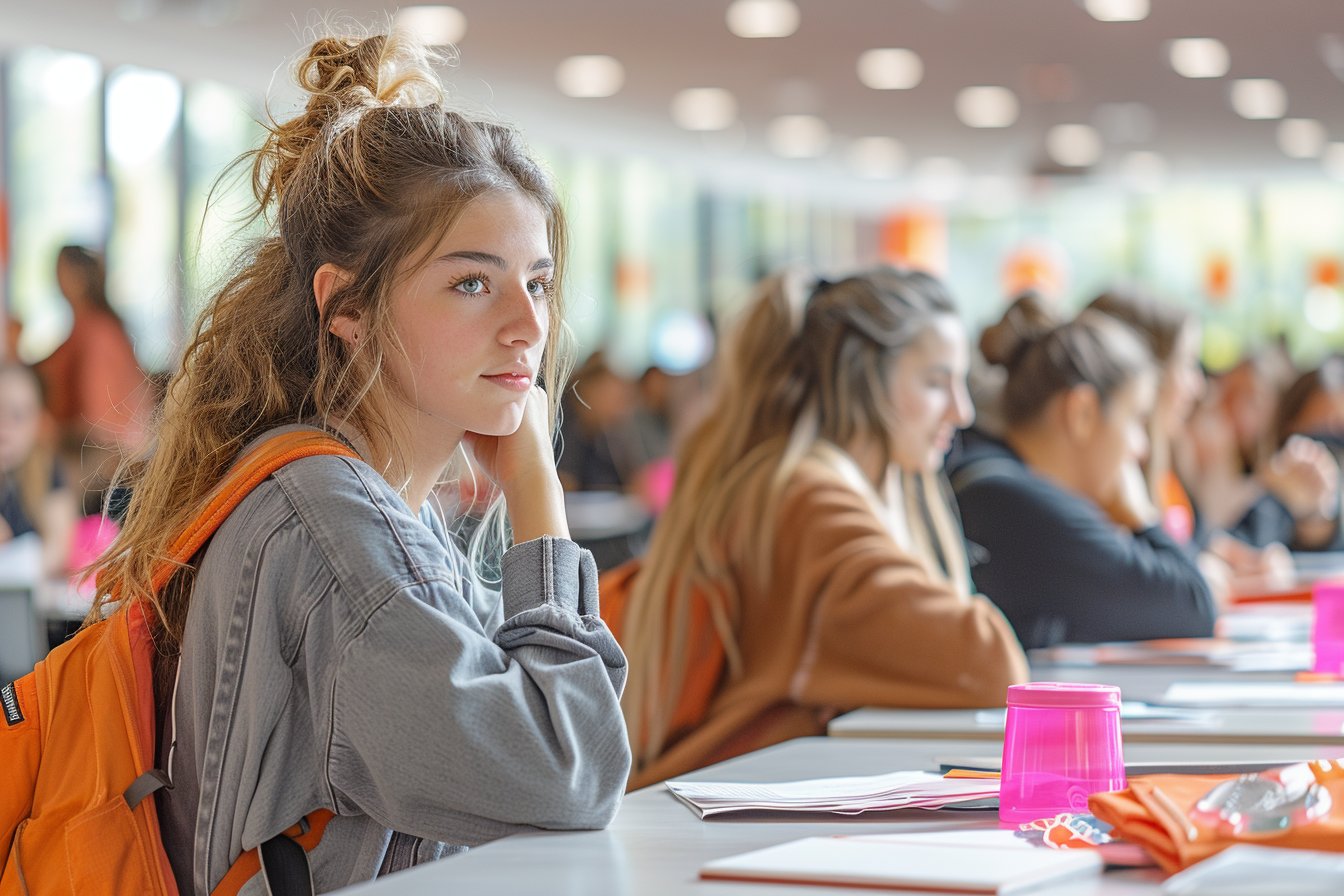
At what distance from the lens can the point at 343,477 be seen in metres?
1.40

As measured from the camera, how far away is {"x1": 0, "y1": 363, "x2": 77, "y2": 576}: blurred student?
4.78 meters

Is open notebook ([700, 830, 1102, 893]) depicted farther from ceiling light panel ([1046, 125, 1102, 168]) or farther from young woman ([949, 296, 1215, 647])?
ceiling light panel ([1046, 125, 1102, 168])

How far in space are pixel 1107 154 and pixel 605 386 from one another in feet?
18.7

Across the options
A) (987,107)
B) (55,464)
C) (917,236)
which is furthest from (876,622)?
(917,236)

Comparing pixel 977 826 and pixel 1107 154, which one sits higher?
pixel 1107 154

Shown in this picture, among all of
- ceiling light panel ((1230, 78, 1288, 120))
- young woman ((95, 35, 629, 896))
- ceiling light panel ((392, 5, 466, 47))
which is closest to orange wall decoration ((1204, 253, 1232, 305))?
ceiling light panel ((1230, 78, 1288, 120))

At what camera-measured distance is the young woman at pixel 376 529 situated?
130 centimetres

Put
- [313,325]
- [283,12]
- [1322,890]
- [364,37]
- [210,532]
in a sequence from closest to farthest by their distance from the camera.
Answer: [1322,890], [210,532], [313,325], [364,37], [283,12]

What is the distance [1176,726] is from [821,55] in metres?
8.01

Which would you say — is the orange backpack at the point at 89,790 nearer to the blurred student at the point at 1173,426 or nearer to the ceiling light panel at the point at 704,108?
the blurred student at the point at 1173,426

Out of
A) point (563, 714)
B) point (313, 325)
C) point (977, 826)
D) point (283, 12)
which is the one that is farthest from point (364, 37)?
point (283, 12)

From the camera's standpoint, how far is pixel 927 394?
268 cm

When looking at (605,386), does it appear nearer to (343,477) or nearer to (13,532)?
(13,532)

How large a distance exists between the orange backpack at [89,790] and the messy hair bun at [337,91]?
487mm
